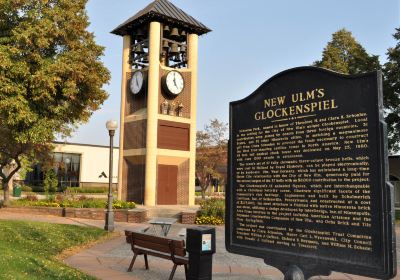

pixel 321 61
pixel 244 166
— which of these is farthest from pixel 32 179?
pixel 244 166

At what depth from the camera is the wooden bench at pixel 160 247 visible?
334 inches

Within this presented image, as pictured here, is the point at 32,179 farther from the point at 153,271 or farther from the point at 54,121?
the point at 153,271

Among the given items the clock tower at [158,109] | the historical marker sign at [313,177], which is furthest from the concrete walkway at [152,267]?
the clock tower at [158,109]

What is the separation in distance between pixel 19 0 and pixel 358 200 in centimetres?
1800

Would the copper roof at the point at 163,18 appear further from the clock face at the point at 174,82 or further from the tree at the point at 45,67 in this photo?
the tree at the point at 45,67

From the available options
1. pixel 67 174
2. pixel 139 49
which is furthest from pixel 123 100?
pixel 67 174

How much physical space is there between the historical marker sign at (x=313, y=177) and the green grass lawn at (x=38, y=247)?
411cm

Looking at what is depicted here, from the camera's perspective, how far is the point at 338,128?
477 cm

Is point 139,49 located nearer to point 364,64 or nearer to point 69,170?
point 364,64

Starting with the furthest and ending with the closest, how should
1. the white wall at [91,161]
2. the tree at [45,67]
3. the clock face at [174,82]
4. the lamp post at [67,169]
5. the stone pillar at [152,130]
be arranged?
the white wall at [91,161], the lamp post at [67,169], the clock face at [174,82], the stone pillar at [152,130], the tree at [45,67]

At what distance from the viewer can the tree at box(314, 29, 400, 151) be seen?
32.7 metres

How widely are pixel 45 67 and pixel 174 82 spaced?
12.9 m

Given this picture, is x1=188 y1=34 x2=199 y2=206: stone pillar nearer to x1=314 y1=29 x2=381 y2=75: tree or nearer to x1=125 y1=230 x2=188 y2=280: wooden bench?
x1=314 y1=29 x2=381 y2=75: tree

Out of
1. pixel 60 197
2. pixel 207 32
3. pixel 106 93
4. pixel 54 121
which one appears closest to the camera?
pixel 54 121
